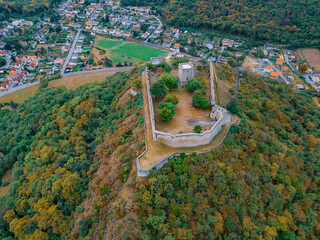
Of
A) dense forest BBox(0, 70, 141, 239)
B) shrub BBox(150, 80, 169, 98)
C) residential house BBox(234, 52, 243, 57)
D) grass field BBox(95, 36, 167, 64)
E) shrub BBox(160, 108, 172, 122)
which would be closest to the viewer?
dense forest BBox(0, 70, 141, 239)

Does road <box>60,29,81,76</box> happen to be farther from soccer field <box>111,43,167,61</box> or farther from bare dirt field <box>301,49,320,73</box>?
bare dirt field <box>301,49,320,73</box>

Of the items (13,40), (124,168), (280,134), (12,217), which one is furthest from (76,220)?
(13,40)

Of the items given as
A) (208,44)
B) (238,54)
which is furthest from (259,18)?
(208,44)

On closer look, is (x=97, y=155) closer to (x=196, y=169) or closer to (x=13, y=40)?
(x=196, y=169)

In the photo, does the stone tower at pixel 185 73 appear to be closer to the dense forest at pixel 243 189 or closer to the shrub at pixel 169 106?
the shrub at pixel 169 106

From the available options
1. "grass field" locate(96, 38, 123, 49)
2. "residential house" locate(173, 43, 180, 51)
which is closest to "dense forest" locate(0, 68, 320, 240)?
"residential house" locate(173, 43, 180, 51)

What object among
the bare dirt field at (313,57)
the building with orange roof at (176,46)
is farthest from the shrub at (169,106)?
the bare dirt field at (313,57)
